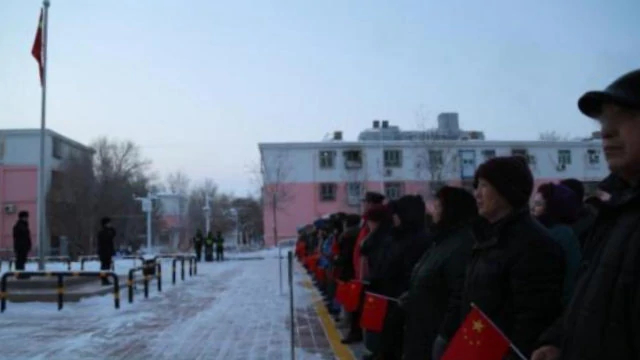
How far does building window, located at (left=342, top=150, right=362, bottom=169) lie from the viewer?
62094 mm

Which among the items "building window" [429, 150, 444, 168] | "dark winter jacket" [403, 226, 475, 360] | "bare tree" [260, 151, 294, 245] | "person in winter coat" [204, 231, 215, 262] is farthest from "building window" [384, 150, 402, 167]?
"dark winter jacket" [403, 226, 475, 360]

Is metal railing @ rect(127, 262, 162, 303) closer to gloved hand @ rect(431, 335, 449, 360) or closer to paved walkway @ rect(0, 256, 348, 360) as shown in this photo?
paved walkway @ rect(0, 256, 348, 360)

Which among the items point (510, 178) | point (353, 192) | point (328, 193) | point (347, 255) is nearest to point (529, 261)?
point (510, 178)

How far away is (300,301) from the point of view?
1642cm

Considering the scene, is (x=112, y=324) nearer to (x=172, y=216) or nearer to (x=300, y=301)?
(x=300, y=301)

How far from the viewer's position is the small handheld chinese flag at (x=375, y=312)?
21.9 feet

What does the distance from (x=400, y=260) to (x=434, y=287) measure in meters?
1.81

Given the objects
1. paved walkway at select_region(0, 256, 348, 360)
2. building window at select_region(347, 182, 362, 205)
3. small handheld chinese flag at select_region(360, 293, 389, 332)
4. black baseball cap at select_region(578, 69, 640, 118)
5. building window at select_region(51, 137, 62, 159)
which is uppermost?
building window at select_region(51, 137, 62, 159)

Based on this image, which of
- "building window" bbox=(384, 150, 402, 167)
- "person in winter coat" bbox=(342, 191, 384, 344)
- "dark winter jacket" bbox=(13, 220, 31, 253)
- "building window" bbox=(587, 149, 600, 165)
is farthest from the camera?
"building window" bbox=(587, 149, 600, 165)

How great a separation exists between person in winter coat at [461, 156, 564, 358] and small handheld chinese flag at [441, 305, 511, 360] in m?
0.07

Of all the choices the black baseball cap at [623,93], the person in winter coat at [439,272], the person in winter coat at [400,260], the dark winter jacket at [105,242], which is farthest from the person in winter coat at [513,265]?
the dark winter jacket at [105,242]

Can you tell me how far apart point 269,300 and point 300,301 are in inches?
31.1

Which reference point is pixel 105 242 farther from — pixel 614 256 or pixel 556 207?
pixel 614 256

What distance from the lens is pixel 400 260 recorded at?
6.69 metres
